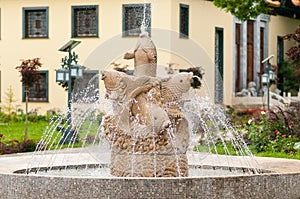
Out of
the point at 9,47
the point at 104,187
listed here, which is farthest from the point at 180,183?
the point at 9,47

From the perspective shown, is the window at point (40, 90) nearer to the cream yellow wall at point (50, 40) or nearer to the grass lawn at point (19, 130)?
the cream yellow wall at point (50, 40)

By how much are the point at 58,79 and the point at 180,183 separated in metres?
13.9

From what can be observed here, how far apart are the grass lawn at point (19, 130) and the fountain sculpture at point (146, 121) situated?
11.8 metres

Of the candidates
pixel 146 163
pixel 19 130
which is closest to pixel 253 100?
pixel 19 130

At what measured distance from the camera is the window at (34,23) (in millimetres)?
35062

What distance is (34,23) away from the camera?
35.2m

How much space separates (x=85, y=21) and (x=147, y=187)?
26108mm

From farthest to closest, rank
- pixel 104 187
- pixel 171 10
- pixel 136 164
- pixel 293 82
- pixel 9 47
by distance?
pixel 293 82 → pixel 9 47 → pixel 171 10 → pixel 136 164 → pixel 104 187

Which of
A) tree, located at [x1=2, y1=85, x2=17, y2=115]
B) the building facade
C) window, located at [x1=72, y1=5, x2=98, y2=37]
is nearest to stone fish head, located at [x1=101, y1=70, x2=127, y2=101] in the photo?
the building facade

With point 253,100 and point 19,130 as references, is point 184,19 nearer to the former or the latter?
point 253,100

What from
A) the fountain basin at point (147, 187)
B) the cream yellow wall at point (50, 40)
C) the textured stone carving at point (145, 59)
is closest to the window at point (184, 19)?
the cream yellow wall at point (50, 40)

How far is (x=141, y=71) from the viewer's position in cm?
1056

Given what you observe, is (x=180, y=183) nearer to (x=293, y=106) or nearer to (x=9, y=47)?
(x=293, y=106)

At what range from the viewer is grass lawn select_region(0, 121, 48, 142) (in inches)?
896
